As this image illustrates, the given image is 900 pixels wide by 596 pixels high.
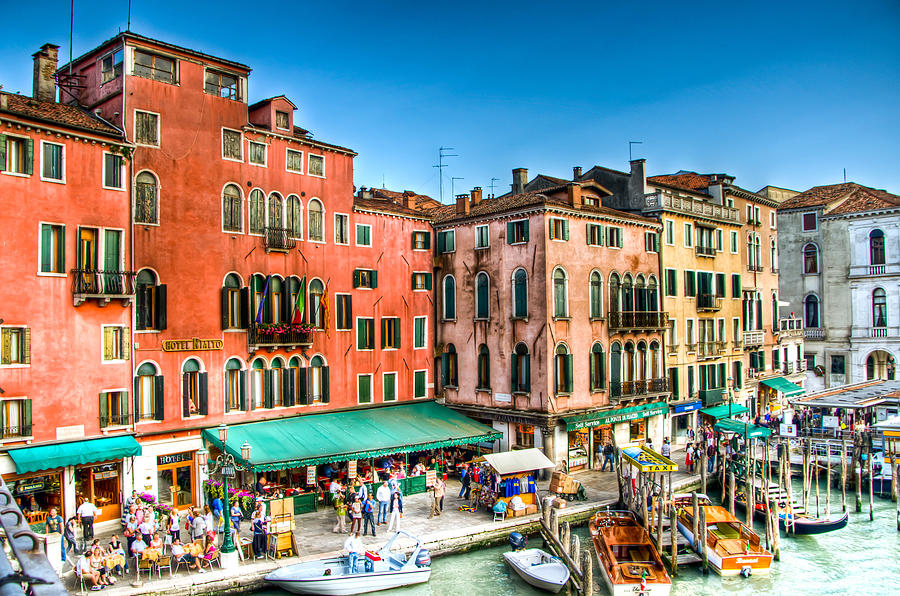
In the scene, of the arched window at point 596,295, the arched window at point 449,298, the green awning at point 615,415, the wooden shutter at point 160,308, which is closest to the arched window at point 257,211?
the wooden shutter at point 160,308

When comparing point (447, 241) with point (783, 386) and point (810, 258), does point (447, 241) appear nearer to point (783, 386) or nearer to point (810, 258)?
point (783, 386)

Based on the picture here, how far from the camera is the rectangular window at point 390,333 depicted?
31.9 m

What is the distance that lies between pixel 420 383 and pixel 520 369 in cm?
461

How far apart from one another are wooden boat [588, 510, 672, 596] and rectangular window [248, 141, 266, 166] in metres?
17.1

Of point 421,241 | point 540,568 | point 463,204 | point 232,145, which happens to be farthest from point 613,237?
point 540,568

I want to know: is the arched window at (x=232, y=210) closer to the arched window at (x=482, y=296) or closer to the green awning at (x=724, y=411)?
→ the arched window at (x=482, y=296)

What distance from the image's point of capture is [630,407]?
3394 centimetres

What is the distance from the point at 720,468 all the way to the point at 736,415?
9313 mm

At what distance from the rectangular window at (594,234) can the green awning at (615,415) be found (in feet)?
24.1

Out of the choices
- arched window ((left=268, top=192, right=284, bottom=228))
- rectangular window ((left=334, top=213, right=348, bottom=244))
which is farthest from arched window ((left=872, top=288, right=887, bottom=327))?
arched window ((left=268, top=192, right=284, bottom=228))

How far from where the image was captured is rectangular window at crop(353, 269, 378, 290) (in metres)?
30.8

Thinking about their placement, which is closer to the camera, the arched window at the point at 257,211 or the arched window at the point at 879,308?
the arched window at the point at 257,211

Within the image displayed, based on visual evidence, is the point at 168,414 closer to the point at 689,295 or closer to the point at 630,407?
the point at 630,407

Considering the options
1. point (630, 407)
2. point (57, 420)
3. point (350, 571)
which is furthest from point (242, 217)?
point (630, 407)
